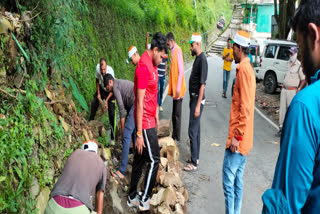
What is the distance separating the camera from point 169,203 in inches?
160

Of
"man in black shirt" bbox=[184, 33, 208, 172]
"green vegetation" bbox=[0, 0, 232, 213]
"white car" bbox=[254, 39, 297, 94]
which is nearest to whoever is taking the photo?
"green vegetation" bbox=[0, 0, 232, 213]

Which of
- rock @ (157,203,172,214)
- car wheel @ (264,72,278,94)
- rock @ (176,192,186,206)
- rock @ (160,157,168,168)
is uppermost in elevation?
rock @ (160,157,168,168)

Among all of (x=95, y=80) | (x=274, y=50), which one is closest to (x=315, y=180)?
(x=95, y=80)

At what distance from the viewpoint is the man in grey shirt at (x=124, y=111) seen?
15.7 ft

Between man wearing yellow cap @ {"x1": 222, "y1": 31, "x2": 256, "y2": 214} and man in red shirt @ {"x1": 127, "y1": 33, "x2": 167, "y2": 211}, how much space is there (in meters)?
1.00

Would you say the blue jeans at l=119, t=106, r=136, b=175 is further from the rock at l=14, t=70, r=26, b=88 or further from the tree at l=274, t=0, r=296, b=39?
the tree at l=274, t=0, r=296, b=39

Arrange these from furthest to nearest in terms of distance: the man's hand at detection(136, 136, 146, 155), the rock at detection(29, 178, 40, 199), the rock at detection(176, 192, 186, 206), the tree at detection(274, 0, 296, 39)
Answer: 1. the tree at detection(274, 0, 296, 39)
2. the rock at detection(176, 192, 186, 206)
3. the man's hand at detection(136, 136, 146, 155)
4. the rock at detection(29, 178, 40, 199)

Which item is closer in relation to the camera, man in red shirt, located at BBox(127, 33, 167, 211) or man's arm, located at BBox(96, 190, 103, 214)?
man's arm, located at BBox(96, 190, 103, 214)

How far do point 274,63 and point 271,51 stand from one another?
67cm

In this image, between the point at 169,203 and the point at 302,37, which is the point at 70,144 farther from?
the point at 302,37

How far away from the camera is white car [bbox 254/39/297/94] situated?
13094 millimetres

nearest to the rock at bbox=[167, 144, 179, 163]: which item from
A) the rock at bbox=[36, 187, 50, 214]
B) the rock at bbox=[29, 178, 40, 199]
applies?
the rock at bbox=[36, 187, 50, 214]

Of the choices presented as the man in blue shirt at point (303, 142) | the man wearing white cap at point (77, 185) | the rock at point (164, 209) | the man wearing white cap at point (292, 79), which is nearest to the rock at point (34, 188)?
the man wearing white cap at point (77, 185)

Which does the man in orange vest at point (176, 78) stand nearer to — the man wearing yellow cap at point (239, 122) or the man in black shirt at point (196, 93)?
the man in black shirt at point (196, 93)
